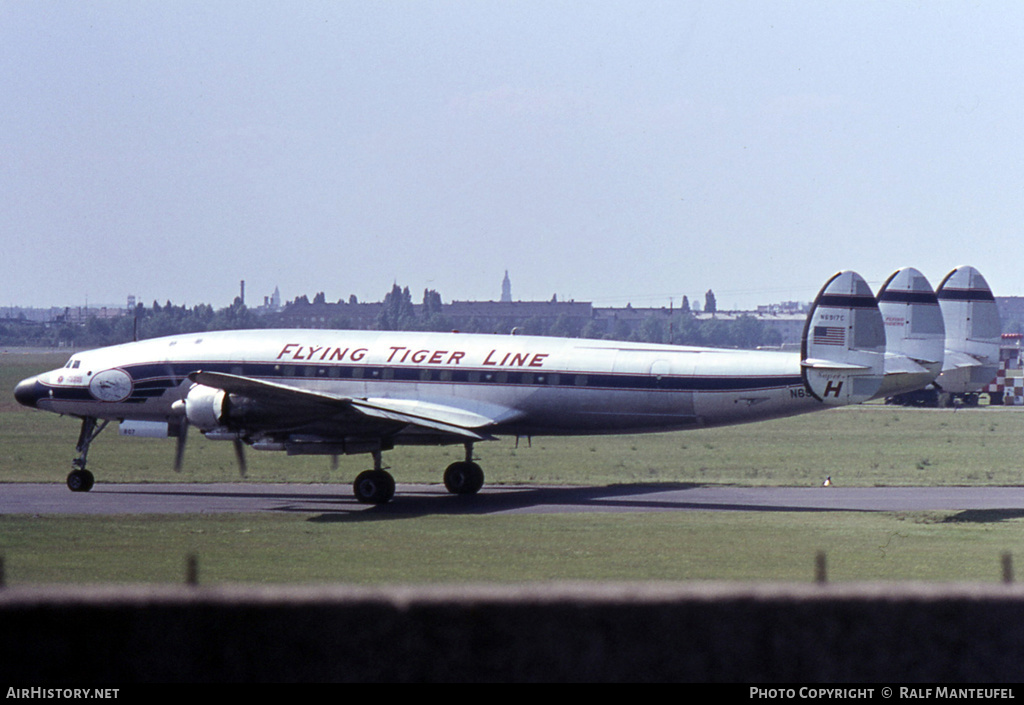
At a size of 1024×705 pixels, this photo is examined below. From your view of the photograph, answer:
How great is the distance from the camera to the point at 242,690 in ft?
21.2

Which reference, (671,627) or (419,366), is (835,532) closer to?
(419,366)

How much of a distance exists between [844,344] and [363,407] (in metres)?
11.8

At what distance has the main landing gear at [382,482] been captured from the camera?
2845 centimetres

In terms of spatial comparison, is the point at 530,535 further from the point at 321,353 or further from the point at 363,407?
the point at 321,353

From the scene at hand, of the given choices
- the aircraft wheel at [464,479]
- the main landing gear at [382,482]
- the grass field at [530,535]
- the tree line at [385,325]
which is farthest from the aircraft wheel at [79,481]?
the tree line at [385,325]

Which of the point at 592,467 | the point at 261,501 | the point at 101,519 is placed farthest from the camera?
the point at 592,467

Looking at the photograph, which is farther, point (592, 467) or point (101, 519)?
point (592, 467)

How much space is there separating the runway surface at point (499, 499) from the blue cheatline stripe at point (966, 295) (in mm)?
5371

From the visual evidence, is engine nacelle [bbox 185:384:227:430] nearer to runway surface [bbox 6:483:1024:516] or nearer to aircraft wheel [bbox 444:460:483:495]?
runway surface [bbox 6:483:1024:516]

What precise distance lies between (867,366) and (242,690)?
2297 centimetres

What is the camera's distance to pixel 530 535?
75.3 feet

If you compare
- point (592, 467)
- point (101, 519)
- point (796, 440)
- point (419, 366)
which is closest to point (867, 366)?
point (419, 366)

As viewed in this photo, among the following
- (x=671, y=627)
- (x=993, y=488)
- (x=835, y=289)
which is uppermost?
(x=835, y=289)

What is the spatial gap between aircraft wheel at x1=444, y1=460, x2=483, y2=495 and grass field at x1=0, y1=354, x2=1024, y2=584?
4.02m
